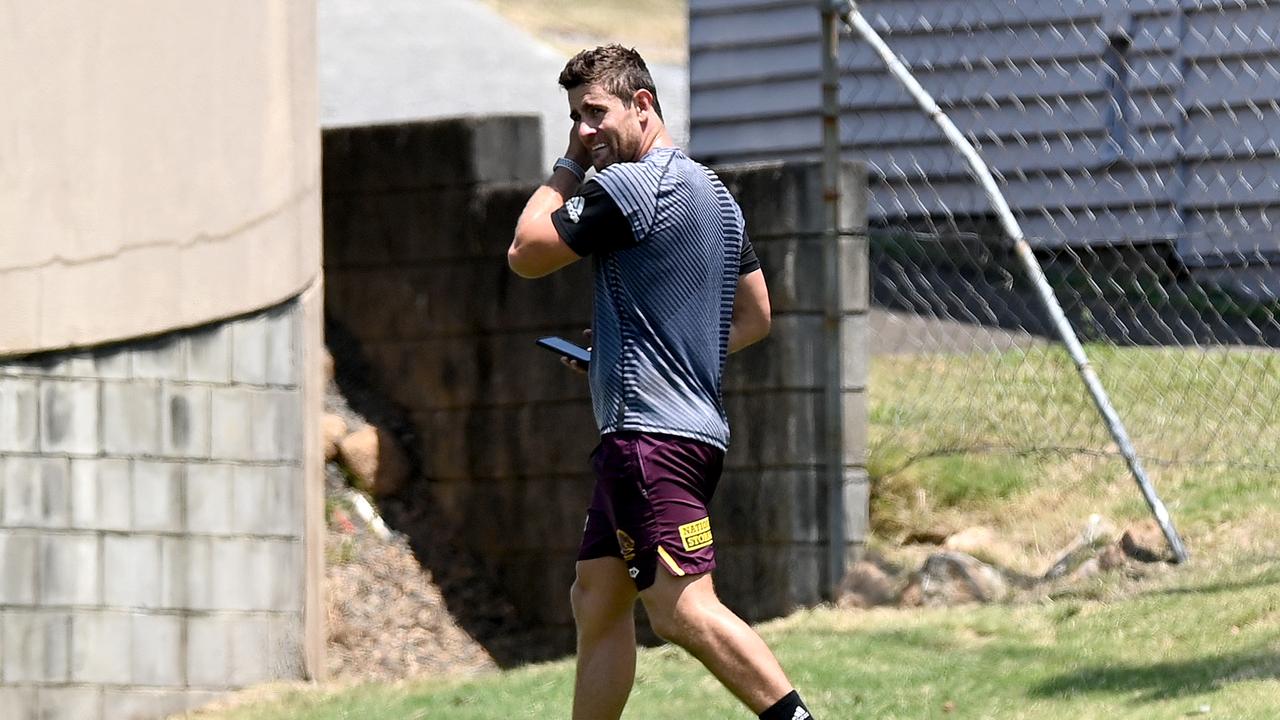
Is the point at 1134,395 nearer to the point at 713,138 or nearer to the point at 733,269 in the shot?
the point at 733,269

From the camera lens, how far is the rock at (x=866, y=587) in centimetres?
765

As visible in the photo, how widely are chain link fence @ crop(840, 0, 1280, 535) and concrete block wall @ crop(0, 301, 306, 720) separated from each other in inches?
99.7

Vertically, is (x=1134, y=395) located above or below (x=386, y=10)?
below

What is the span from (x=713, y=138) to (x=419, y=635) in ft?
18.2

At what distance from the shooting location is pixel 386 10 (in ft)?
88.2

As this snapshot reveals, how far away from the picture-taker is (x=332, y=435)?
960 cm

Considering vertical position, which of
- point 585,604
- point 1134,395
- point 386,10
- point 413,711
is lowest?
point 413,711

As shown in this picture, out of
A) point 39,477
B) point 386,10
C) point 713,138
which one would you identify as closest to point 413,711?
point 39,477

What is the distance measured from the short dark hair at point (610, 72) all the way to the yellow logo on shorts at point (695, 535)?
1.01m

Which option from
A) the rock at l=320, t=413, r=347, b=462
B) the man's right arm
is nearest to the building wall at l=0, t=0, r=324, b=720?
the rock at l=320, t=413, r=347, b=462

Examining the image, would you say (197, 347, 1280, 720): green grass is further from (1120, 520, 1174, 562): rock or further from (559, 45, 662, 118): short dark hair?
(559, 45, 662, 118): short dark hair

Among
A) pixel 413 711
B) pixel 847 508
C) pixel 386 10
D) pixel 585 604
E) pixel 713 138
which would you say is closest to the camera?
pixel 585 604

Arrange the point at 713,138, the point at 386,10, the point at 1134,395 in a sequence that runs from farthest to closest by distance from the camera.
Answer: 1. the point at 386,10
2. the point at 713,138
3. the point at 1134,395

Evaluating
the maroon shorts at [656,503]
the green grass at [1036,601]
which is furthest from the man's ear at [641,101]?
the green grass at [1036,601]
